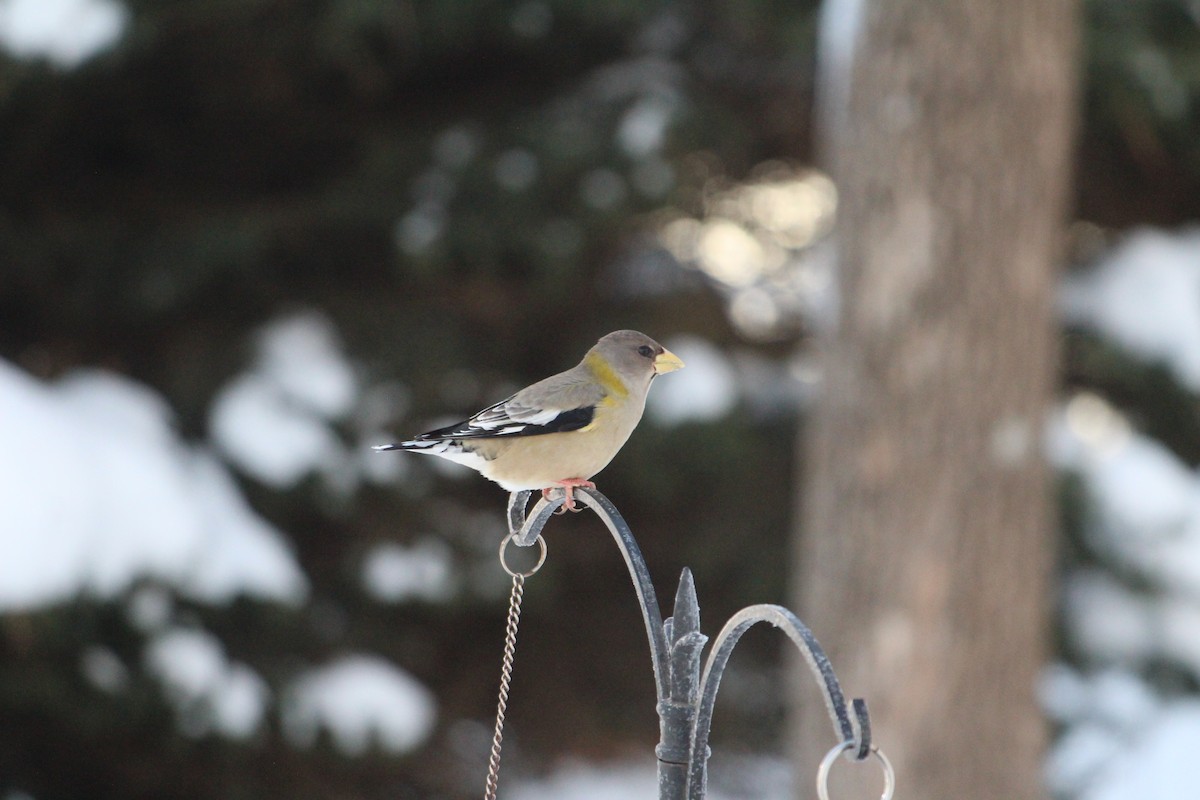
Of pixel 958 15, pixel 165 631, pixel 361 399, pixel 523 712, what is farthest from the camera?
pixel 523 712

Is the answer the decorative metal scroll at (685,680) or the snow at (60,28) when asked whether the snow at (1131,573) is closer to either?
the decorative metal scroll at (685,680)

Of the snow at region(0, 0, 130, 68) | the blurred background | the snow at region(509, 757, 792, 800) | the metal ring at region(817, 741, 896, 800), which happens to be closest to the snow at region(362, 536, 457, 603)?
the blurred background

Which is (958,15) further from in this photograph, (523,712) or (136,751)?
(136,751)

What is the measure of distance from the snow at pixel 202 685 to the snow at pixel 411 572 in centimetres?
64

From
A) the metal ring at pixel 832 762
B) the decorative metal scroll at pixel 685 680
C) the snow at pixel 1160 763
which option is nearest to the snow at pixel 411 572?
the snow at pixel 1160 763

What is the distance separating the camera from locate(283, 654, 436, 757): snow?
14.8ft

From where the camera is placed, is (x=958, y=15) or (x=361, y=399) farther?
(x=361, y=399)

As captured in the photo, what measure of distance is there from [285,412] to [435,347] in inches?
26.0

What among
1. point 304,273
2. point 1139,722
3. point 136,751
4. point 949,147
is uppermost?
point 304,273

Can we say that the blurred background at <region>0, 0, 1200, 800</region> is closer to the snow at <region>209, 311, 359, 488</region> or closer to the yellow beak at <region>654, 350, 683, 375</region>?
the snow at <region>209, 311, 359, 488</region>

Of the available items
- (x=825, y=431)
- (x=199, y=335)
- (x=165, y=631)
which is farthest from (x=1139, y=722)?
(x=199, y=335)

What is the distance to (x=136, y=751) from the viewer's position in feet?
15.6

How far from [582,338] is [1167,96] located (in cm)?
253

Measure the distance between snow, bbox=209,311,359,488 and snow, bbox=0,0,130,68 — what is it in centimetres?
122
